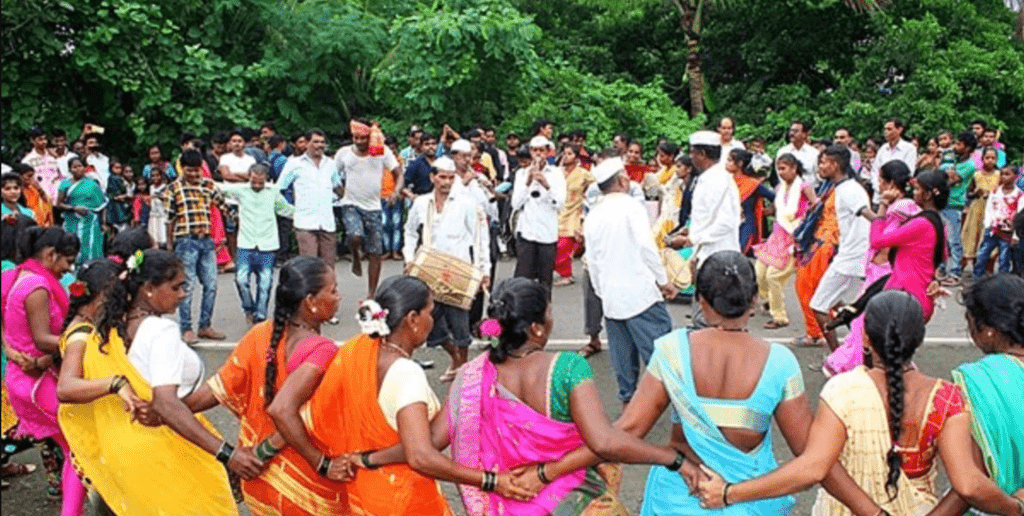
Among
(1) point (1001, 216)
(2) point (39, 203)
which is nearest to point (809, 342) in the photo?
(1) point (1001, 216)

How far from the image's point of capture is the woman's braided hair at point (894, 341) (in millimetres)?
3568

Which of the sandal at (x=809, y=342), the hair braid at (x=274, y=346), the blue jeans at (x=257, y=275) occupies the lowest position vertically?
the sandal at (x=809, y=342)

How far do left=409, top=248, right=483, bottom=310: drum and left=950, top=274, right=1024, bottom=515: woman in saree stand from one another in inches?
175

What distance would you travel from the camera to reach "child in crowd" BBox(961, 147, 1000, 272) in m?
12.7

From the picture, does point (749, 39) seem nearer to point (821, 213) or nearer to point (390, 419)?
point (821, 213)

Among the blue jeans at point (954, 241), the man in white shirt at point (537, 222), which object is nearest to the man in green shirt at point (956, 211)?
the blue jeans at point (954, 241)

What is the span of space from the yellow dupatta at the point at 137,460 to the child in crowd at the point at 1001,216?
9436 mm

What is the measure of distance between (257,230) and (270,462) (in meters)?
5.68

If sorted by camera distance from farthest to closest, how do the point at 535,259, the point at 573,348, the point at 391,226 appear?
1. the point at 391,226
2. the point at 535,259
3. the point at 573,348

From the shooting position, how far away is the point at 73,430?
179 inches

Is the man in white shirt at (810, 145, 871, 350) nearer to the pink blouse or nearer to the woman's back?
the pink blouse

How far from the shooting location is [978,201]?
42.3 feet

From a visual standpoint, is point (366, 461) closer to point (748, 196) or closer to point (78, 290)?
point (78, 290)

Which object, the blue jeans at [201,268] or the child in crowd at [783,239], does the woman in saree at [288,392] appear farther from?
the child in crowd at [783,239]
